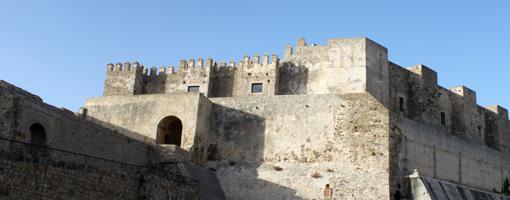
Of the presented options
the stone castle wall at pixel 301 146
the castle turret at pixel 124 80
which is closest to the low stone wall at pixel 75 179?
the stone castle wall at pixel 301 146

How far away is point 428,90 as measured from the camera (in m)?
35.6

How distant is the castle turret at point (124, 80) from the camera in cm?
3488

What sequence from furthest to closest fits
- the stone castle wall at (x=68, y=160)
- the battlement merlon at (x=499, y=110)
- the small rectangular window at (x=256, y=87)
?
the battlement merlon at (x=499, y=110)
the small rectangular window at (x=256, y=87)
the stone castle wall at (x=68, y=160)

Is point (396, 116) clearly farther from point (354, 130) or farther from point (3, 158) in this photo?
point (3, 158)

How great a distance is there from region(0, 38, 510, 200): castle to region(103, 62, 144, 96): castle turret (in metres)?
0.11

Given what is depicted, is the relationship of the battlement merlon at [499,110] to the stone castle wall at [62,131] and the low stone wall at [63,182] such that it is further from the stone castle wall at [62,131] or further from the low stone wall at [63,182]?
the low stone wall at [63,182]

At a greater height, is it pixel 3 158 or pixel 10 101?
pixel 10 101

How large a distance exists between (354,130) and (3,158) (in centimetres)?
1497

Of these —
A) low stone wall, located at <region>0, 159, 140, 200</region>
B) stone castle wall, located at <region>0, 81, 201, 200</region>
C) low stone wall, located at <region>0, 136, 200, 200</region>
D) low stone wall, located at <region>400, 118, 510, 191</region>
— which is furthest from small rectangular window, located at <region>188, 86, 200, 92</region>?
low stone wall, located at <region>0, 159, 140, 200</region>

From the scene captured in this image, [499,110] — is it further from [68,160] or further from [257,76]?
[68,160]

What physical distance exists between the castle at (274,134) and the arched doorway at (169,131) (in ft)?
0.19

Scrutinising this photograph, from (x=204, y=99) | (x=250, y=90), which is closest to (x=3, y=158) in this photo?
(x=204, y=99)

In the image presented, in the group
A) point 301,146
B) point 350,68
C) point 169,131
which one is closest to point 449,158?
point 350,68

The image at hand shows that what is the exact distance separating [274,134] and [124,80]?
11.1 meters
